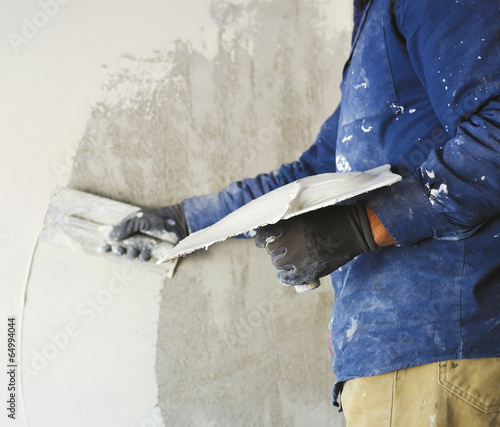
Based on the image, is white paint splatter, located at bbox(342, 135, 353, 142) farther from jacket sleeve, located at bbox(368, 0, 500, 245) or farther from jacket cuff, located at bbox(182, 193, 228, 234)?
jacket cuff, located at bbox(182, 193, 228, 234)

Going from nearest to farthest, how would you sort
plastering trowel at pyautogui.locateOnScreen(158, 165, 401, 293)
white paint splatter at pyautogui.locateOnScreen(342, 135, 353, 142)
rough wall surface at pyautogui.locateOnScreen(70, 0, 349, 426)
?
plastering trowel at pyautogui.locateOnScreen(158, 165, 401, 293) → white paint splatter at pyautogui.locateOnScreen(342, 135, 353, 142) → rough wall surface at pyautogui.locateOnScreen(70, 0, 349, 426)

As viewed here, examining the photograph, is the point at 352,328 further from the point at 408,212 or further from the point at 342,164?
the point at 342,164

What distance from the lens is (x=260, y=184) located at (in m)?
1.66

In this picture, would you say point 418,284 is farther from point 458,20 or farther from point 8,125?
point 8,125

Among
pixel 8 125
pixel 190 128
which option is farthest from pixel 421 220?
pixel 8 125

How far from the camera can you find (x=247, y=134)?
196 centimetres

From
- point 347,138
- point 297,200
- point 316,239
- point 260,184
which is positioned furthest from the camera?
point 260,184

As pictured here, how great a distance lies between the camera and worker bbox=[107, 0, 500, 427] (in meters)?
0.96

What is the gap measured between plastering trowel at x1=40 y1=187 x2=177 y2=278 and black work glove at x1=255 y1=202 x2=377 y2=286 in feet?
2.39

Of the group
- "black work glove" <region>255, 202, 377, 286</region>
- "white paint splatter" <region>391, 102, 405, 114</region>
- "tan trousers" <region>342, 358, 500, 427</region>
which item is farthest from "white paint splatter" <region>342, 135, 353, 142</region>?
"tan trousers" <region>342, 358, 500, 427</region>

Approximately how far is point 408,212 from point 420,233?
0.06 meters

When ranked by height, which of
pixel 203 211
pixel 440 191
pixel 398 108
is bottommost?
pixel 203 211

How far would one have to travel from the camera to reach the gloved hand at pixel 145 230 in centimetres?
170

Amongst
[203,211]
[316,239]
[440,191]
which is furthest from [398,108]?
[203,211]
